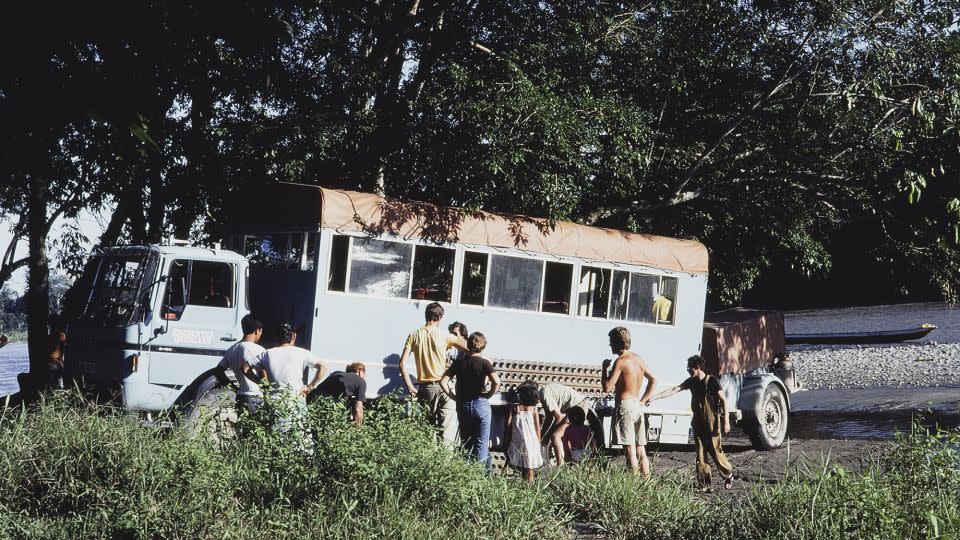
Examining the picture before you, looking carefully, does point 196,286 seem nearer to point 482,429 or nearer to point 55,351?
point 55,351

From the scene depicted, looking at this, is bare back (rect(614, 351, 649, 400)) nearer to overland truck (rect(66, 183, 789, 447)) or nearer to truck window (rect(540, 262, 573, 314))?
overland truck (rect(66, 183, 789, 447))

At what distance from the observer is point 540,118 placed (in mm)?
14438

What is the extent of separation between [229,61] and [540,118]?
5.53 m

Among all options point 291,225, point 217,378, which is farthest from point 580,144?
point 217,378

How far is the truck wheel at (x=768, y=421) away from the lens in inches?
575

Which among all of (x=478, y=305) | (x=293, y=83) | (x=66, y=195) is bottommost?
(x=478, y=305)

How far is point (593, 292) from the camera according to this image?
44.1ft

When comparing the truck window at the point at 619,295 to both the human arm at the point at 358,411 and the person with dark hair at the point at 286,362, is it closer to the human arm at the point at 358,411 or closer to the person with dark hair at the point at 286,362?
the human arm at the point at 358,411

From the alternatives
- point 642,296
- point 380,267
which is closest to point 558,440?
point 380,267

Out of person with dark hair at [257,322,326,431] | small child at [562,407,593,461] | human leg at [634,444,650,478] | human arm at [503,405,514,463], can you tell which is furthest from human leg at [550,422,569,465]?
person with dark hair at [257,322,326,431]

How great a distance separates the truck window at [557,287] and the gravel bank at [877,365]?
57.3 feet

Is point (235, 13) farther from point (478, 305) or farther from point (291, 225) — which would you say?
point (478, 305)

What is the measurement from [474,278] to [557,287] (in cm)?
127

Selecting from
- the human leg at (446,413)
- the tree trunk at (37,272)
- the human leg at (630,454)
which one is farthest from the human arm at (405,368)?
the tree trunk at (37,272)
